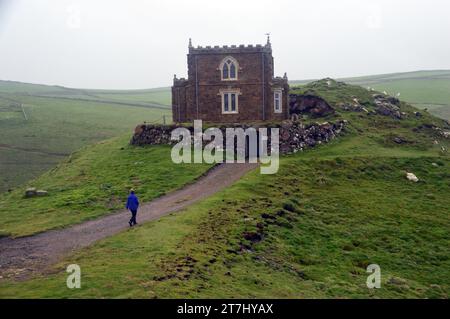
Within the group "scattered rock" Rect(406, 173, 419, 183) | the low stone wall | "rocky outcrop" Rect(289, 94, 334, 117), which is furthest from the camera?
"rocky outcrop" Rect(289, 94, 334, 117)

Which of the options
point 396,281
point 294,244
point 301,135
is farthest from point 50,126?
point 396,281

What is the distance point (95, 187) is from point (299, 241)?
61.5ft

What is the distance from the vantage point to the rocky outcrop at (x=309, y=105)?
211ft

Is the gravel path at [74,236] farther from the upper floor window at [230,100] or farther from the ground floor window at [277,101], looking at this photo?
the ground floor window at [277,101]

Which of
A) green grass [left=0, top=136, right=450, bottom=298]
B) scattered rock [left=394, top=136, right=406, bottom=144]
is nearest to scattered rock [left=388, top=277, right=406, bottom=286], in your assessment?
green grass [left=0, top=136, right=450, bottom=298]

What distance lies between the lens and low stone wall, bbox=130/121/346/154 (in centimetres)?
5244

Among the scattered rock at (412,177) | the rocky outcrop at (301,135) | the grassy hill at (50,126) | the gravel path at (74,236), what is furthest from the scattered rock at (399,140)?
the grassy hill at (50,126)

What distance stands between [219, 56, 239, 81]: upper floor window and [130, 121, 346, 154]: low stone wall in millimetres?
7400

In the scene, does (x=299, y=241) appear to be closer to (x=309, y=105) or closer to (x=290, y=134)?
(x=290, y=134)

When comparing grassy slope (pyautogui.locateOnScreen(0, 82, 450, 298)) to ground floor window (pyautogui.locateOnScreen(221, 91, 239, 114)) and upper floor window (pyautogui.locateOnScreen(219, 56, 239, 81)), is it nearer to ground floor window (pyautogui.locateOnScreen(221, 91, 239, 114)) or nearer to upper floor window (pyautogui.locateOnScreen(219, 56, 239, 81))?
ground floor window (pyautogui.locateOnScreen(221, 91, 239, 114))

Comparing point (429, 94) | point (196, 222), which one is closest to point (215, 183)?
point (196, 222)

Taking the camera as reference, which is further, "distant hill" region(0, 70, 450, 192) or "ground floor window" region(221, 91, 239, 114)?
"distant hill" region(0, 70, 450, 192)
